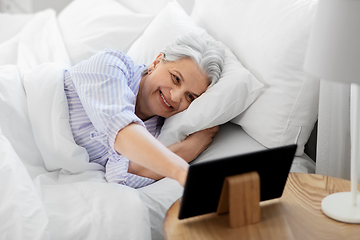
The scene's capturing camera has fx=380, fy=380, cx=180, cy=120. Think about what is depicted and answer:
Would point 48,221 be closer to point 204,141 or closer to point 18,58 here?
point 204,141

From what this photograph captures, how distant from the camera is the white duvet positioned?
0.98 meters

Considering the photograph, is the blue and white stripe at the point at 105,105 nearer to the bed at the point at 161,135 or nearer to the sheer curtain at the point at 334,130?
the bed at the point at 161,135

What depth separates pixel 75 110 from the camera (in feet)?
4.51

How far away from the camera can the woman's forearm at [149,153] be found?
916mm

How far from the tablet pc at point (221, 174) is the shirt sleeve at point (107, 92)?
0.33m

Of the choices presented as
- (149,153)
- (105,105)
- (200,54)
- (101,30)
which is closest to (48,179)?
(105,105)

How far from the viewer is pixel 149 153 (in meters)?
0.96

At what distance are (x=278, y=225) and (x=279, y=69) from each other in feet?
1.98

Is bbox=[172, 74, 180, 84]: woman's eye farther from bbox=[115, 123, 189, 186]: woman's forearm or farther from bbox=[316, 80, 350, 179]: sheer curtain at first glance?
bbox=[316, 80, 350, 179]: sheer curtain

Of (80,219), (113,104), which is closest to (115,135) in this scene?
(113,104)

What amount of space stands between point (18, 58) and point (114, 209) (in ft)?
3.81

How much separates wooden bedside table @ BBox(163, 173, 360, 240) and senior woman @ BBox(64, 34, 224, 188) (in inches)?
15.8

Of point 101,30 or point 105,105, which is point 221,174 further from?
point 101,30

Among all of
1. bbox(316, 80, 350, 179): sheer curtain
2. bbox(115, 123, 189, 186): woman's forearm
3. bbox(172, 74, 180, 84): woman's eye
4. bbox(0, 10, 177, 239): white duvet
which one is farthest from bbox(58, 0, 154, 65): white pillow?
bbox(316, 80, 350, 179): sheer curtain
